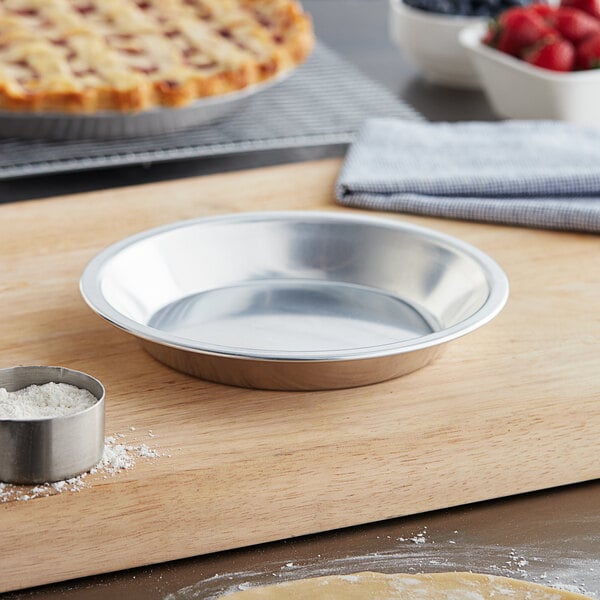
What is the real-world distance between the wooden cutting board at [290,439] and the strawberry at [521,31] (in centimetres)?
58

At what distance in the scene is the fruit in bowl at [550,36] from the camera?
136 centimetres

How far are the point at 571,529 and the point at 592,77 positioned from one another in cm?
79

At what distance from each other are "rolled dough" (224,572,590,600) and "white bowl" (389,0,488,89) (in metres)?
1.02

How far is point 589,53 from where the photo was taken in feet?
4.46

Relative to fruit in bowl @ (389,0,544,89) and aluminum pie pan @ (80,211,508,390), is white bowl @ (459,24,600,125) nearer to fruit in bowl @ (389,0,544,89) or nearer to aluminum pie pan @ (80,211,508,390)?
fruit in bowl @ (389,0,544,89)

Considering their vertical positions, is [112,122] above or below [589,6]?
below

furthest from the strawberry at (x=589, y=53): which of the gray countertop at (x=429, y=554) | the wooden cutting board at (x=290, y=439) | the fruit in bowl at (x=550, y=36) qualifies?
the gray countertop at (x=429, y=554)

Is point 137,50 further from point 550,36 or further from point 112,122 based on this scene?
point 550,36

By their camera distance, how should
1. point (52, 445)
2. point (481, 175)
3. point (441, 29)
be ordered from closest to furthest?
point (52, 445)
point (481, 175)
point (441, 29)

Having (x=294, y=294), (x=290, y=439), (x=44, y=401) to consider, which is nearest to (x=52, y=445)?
(x=44, y=401)

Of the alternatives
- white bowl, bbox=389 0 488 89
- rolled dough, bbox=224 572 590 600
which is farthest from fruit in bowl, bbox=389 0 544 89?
rolled dough, bbox=224 572 590 600

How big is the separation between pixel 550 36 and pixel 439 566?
91cm

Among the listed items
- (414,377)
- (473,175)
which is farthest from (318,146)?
(414,377)

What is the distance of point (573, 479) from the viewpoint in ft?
2.43
